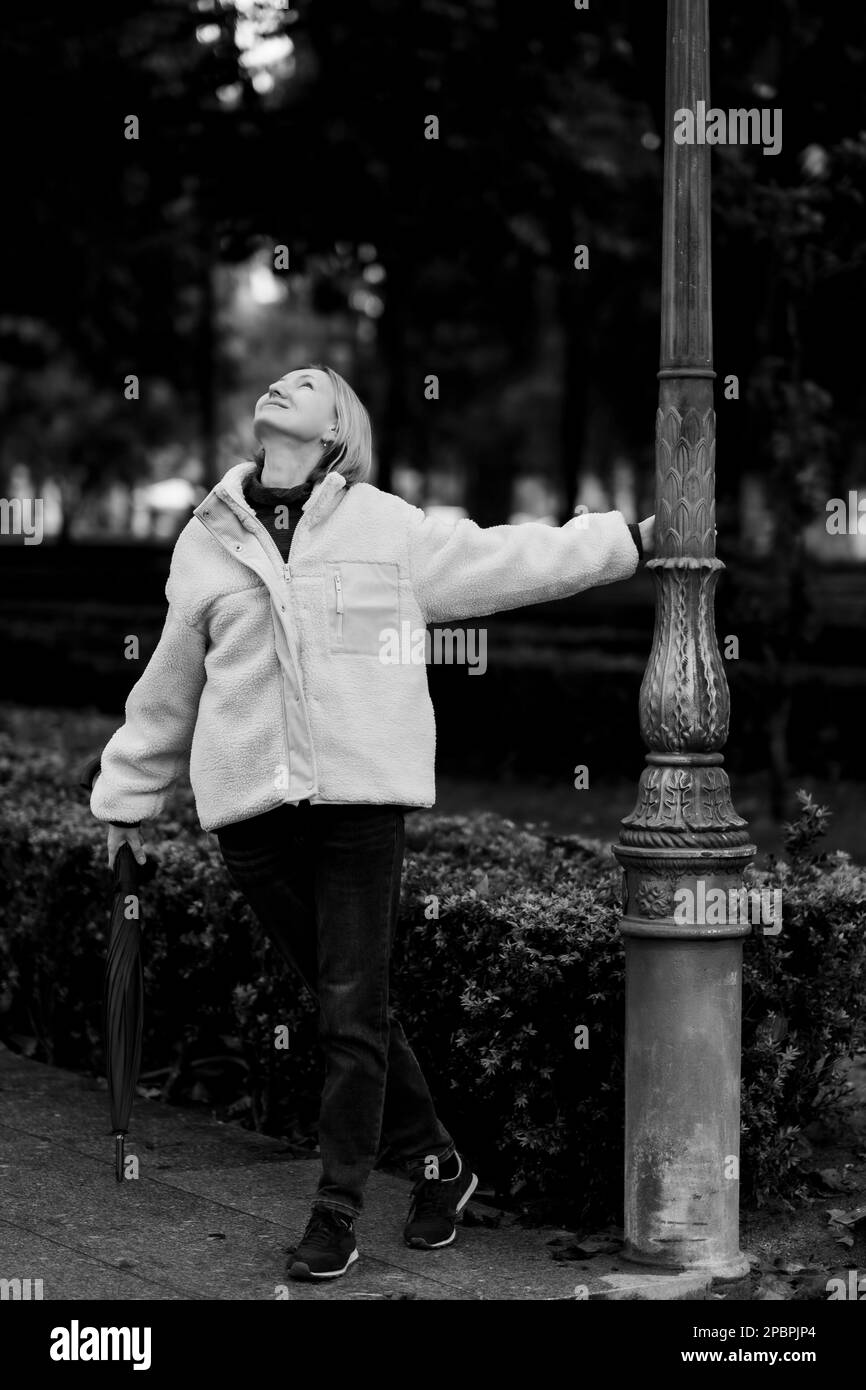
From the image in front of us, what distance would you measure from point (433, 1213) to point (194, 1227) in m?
0.61

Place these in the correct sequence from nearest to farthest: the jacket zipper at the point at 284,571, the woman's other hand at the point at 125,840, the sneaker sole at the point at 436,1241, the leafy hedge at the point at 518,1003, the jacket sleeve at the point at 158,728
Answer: the jacket zipper at the point at 284,571 → the jacket sleeve at the point at 158,728 → the sneaker sole at the point at 436,1241 → the woman's other hand at the point at 125,840 → the leafy hedge at the point at 518,1003

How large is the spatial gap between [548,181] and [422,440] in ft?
71.8

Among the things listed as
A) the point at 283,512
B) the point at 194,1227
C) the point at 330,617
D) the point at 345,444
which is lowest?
the point at 194,1227

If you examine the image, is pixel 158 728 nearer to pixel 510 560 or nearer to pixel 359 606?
pixel 359 606

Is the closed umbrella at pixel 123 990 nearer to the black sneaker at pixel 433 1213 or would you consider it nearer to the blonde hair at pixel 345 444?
the black sneaker at pixel 433 1213

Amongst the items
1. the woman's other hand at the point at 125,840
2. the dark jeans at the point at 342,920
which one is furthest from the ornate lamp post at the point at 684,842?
the woman's other hand at the point at 125,840

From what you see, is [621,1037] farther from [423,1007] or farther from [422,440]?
[422,440]

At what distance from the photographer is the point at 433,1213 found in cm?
466

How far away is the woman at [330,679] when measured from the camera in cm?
433

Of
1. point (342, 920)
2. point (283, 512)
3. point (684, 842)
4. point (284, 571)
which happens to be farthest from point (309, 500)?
point (684, 842)

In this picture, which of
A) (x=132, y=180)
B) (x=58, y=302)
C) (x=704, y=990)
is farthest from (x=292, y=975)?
(x=58, y=302)

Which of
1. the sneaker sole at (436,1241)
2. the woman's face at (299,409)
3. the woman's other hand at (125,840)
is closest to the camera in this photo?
the woman's face at (299,409)

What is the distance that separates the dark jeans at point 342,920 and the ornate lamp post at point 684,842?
23.0 inches

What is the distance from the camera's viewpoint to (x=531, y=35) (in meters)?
11.8
